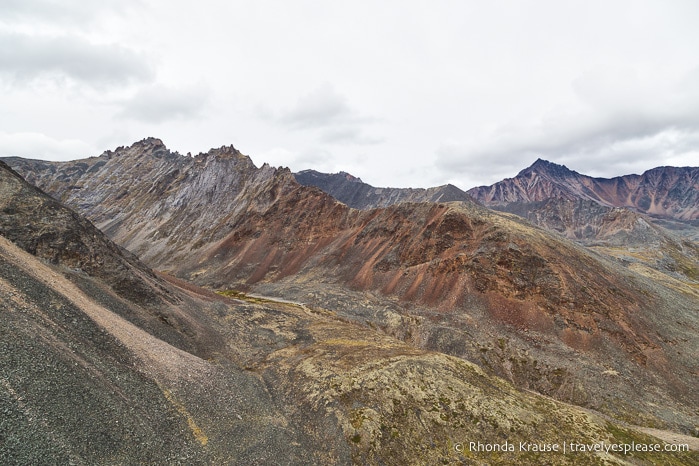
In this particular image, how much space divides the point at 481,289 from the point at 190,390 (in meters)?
49.8

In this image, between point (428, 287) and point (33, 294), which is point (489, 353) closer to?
point (428, 287)

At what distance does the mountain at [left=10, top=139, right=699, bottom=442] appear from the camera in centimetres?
4228

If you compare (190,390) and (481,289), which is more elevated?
(481,289)

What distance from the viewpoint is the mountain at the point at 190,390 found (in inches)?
790

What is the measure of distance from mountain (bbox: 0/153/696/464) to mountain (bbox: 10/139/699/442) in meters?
11.6

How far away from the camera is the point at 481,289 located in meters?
60.2

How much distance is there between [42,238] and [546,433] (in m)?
53.7

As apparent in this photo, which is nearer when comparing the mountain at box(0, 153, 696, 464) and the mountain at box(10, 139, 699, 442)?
the mountain at box(0, 153, 696, 464)

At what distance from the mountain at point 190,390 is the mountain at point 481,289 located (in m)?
11.6

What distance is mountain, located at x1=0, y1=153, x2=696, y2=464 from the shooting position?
20.1 metres

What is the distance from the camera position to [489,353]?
153ft

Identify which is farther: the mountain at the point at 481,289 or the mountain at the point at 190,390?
the mountain at the point at 481,289

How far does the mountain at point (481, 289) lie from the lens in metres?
42.3

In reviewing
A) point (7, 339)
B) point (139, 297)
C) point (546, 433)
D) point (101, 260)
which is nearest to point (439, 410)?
point (546, 433)
